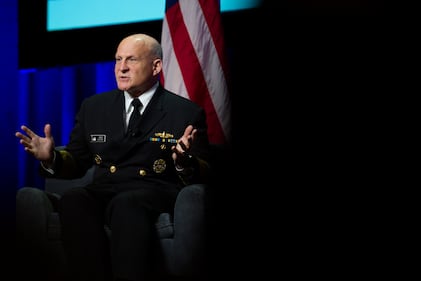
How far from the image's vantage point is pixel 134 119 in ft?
6.43

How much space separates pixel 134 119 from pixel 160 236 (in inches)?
17.1

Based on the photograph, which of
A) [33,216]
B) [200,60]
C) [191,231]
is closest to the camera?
[191,231]

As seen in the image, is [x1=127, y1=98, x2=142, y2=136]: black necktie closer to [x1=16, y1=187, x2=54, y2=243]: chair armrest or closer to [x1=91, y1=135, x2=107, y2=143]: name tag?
[x1=91, y1=135, x2=107, y2=143]: name tag

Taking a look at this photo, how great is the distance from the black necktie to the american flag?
0.49m

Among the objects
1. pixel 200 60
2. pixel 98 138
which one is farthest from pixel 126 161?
pixel 200 60

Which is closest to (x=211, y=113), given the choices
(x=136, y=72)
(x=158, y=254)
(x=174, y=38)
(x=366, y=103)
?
(x=174, y=38)

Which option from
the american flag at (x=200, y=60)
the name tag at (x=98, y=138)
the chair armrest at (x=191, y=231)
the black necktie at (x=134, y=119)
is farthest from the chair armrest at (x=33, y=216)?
the american flag at (x=200, y=60)

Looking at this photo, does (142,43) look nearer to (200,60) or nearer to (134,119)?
(134,119)

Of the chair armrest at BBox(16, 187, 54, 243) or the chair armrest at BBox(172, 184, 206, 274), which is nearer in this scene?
the chair armrest at BBox(172, 184, 206, 274)

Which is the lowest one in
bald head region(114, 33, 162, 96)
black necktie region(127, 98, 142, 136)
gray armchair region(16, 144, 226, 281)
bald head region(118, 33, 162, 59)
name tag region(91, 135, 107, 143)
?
gray armchair region(16, 144, 226, 281)

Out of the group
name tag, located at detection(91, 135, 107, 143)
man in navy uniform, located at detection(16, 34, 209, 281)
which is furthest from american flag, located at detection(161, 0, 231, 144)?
name tag, located at detection(91, 135, 107, 143)

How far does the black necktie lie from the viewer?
6.37 ft

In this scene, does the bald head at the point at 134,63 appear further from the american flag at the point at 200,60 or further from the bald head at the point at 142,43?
the american flag at the point at 200,60

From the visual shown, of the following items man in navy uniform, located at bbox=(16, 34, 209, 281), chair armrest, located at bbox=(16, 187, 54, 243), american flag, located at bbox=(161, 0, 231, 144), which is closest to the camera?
man in navy uniform, located at bbox=(16, 34, 209, 281)
